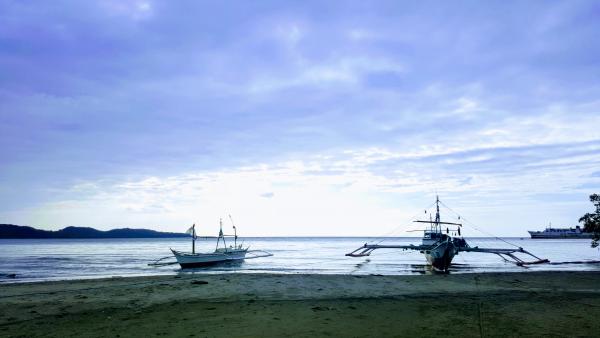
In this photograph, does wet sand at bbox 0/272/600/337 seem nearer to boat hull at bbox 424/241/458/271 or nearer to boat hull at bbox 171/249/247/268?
boat hull at bbox 424/241/458/271

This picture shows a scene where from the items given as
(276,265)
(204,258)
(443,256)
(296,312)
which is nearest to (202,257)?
(204,258)

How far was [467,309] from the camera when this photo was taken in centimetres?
1417

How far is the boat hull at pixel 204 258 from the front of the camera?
49.6 m

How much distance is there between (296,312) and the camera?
13.4 m

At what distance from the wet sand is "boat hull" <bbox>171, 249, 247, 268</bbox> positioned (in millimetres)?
28814

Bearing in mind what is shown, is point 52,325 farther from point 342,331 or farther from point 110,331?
point 342,331

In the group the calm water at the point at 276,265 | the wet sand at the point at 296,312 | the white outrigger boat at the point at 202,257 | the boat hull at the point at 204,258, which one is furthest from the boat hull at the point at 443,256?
the boat hull at the point at 204,258

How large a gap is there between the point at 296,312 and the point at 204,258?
41.5 meters

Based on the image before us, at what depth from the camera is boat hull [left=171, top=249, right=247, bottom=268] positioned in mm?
49625

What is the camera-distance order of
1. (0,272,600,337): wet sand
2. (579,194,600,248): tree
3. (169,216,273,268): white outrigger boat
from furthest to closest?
(169,216,273,268): white outrigger boat < (579,194,600,248): tree < (0,272,600,337): wet sand

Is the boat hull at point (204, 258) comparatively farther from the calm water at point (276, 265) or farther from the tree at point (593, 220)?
the tree at point (593, 220)

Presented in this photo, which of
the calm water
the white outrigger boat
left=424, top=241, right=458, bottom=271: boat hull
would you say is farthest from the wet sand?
the white outrigger boat

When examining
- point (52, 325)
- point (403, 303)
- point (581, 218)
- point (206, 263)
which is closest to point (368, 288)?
point (403, 303)

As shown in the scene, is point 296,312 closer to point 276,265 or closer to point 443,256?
point 443,256
